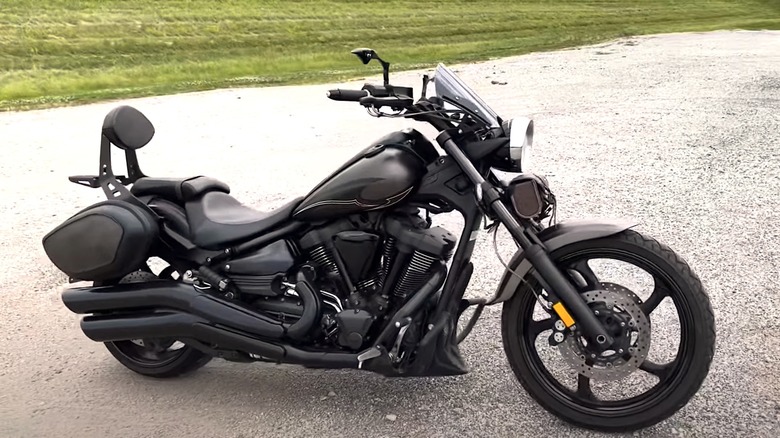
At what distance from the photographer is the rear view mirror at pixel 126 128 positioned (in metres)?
3.72

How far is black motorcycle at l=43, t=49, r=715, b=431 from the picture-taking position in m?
3.19

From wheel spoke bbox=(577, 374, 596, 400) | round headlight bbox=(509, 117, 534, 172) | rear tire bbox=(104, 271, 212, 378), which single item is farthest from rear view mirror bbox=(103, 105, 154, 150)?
wheel spoke bbox=(577, 374, 596, 400)

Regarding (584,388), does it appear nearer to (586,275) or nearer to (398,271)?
(586,275)

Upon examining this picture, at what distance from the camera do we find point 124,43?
19.6 meters

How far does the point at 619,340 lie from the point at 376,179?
4.17 feet

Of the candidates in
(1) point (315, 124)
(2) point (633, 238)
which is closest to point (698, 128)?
(1) point (315, 124)

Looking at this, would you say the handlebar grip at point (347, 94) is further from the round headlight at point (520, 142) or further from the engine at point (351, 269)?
the round headlight at point (520, 142)

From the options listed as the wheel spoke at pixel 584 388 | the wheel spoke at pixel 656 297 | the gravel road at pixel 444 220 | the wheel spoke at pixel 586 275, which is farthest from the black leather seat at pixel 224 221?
the wheel spoke at pixel 656 297

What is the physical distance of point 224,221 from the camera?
146 inches

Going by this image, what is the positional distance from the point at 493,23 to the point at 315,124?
18.3m

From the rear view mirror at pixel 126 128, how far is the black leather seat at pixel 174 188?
21 cm

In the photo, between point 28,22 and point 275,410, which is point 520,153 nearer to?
point 275,410

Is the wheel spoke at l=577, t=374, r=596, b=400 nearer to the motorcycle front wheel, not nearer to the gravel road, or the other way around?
the motorcycle front wheel

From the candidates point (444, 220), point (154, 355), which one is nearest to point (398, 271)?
point (154, 355)
